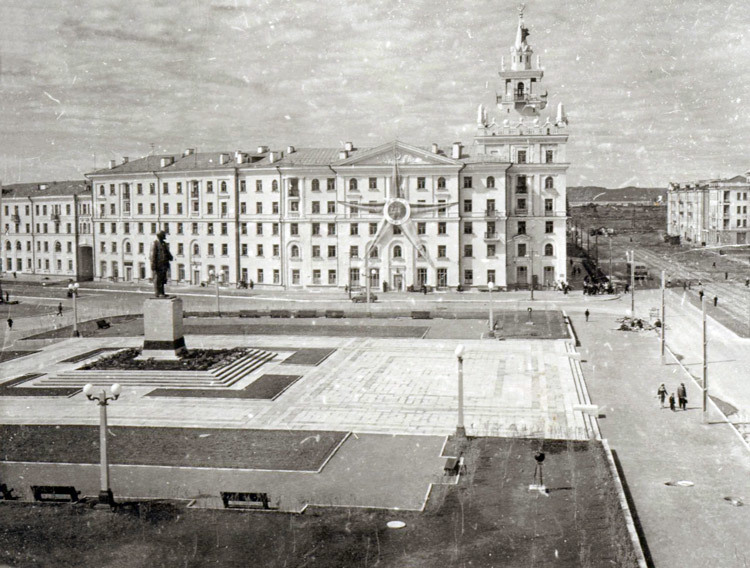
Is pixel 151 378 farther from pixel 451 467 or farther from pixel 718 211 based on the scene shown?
pixel 718 211

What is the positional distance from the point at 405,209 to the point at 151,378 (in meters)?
43.2

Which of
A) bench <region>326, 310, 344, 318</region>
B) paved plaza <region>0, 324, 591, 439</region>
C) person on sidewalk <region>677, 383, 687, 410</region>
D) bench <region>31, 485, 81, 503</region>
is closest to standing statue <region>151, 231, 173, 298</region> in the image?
paved plaza <region>0, 324, 591, 439</region>

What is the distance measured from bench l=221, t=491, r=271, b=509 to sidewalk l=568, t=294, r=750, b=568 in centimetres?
975

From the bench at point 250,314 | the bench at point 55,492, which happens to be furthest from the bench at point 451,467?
the bench at point 250,314

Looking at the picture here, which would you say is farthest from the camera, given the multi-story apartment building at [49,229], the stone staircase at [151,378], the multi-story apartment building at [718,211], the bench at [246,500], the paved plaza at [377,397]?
the multi-story apartment building at [718,211]

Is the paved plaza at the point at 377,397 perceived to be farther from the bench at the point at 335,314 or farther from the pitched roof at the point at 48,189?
the pitched roof at the point at 48,189

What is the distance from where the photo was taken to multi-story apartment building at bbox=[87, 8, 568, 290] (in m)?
77.9

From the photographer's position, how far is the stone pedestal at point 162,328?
4088cm

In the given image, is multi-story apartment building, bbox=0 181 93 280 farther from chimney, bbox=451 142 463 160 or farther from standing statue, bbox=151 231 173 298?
standing statue, bbox=151 231 173 298

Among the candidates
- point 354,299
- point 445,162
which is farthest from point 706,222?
point 354,299

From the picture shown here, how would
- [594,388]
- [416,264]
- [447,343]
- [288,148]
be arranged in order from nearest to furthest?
[594,388]
[447,343]
[416,264]
[288,148]

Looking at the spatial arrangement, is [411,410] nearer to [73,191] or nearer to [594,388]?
[594,388]

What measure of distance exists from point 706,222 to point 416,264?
74739 mm

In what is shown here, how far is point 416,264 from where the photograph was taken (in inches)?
3100
